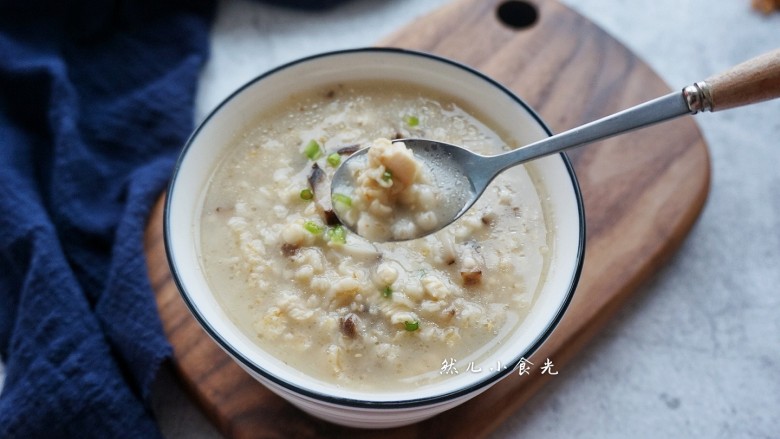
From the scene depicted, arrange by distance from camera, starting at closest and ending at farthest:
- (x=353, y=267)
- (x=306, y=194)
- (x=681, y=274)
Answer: (x=353, y=267)
(x=306, y=194)
(x=681, y=274)

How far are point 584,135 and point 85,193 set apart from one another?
183 centimetres

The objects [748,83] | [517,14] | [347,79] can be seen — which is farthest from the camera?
[517,14]

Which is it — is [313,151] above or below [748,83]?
below

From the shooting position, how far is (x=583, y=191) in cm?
288

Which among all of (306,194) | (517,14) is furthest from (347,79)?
(517,14)

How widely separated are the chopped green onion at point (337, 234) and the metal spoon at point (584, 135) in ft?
0.09

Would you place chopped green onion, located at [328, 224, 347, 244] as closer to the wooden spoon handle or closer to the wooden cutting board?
the wooden cutting board

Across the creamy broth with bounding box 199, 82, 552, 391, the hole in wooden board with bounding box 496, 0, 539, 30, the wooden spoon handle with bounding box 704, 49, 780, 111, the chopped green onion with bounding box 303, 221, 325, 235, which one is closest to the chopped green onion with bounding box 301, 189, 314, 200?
the creamy broth with bounding box 199, 82, 552, 391

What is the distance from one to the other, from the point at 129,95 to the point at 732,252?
7.96 feet

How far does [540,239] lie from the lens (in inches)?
95.5

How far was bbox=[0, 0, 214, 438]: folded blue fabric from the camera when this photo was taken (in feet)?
8.12

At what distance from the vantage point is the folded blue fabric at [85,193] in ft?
8.12

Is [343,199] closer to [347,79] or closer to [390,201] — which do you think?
[390,201]

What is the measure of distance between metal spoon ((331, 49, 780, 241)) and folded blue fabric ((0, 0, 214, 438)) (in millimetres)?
859
